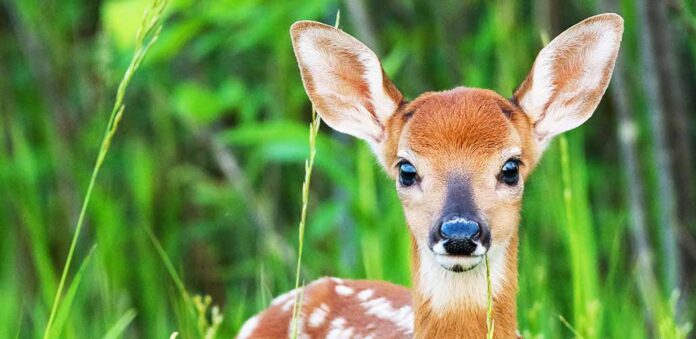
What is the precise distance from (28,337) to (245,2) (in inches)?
92.1

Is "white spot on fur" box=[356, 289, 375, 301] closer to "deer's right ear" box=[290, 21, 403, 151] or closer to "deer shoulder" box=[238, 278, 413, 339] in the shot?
"deer shoulder" box=[238, 278, 413, 339]

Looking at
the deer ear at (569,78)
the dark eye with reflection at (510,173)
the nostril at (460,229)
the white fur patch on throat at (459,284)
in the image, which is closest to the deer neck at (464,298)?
the white fur patch on throat at (459,284)

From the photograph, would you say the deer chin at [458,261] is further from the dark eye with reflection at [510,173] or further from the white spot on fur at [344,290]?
the white spot on fur at [344,290]

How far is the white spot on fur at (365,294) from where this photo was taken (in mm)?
3434

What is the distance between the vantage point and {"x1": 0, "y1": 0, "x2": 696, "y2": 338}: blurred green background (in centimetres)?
397

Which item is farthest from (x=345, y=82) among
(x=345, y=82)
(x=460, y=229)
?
(x=460, y=229)

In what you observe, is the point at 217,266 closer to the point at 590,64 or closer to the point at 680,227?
the point at 680,227

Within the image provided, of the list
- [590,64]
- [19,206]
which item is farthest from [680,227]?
[19,206]

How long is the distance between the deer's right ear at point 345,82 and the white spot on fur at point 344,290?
1.22 ft

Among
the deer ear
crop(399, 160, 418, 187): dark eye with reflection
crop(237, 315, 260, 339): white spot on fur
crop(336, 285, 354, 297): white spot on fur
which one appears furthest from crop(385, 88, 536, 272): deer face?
crop(237, 315, 260, 339): white spot on fur

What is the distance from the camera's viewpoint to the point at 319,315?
3477mm

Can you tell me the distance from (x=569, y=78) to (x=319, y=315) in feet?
2.74

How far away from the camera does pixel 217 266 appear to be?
6.58 metres

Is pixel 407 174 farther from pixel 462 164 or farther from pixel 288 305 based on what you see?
pixel 288 305
